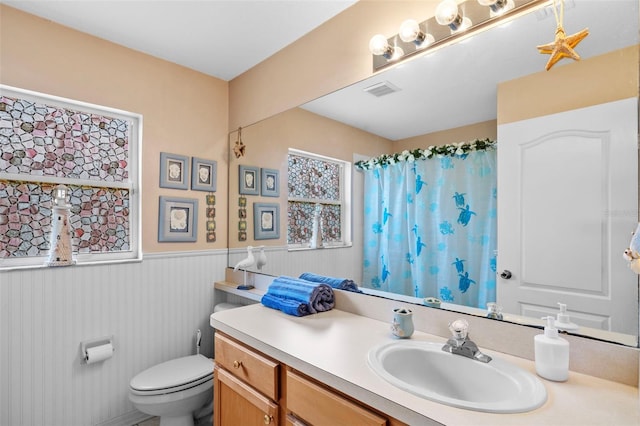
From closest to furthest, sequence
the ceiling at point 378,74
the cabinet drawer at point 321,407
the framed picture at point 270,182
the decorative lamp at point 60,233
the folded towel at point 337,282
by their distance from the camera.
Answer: the cabinet drawer at point 321,407
the ceiling at point 378,74
the folded towel at point 337,282
the decorative lamp at point 60,233
the framed picture at point 270,182

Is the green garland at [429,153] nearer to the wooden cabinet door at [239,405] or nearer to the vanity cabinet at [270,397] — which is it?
the vanity cabinet at [270,397]

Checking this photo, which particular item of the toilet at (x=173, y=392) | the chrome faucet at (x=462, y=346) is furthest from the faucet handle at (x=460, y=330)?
the toilet at (x=173, y=392)

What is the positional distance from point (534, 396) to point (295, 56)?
2.07 metres

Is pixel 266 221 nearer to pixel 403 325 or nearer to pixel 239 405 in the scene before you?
pixel 239 405

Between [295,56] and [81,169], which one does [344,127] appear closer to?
[295,56]

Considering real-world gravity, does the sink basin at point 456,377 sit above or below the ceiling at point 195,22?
below

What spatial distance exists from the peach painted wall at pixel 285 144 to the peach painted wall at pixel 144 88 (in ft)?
0.74

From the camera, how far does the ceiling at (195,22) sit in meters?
1.71

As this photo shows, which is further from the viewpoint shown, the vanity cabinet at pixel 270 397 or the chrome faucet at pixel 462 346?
the chrome faucet at pixel 462 346

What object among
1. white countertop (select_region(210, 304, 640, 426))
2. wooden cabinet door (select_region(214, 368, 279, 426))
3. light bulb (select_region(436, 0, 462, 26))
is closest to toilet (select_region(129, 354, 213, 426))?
wooden cabinet door (select_region(214, 368, 279, 426))

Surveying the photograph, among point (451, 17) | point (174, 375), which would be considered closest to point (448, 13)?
point (451, 17)

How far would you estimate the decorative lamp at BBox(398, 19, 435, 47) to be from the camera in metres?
1.38

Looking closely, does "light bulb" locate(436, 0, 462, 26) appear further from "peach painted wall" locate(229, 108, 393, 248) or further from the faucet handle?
the faucet handle

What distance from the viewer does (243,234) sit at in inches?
96.0
